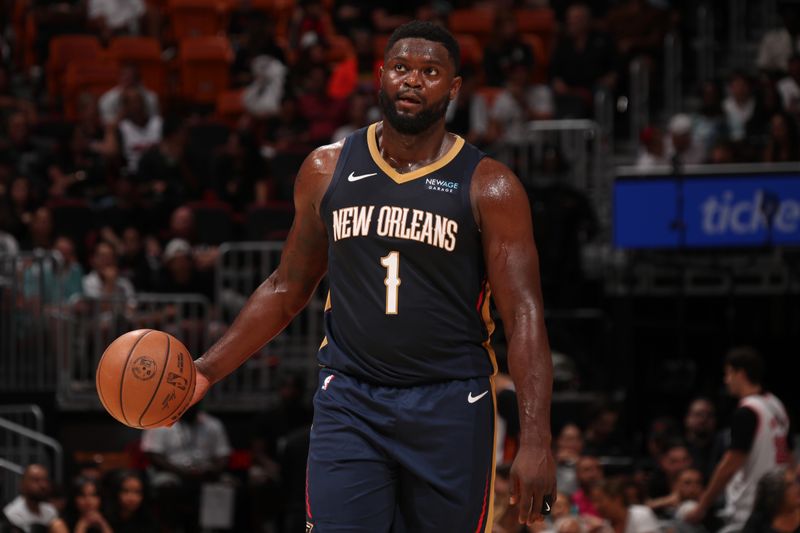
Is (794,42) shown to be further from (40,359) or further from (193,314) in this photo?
(40,359)

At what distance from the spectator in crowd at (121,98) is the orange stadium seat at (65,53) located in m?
1.54

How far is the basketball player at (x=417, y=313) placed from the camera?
17.2ft

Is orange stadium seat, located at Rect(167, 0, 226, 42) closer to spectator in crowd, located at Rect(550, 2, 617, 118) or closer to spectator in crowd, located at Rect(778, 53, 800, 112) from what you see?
spectator in crowd, located at Rect(550, 2, 617, 118)

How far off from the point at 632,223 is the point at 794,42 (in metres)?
4.85

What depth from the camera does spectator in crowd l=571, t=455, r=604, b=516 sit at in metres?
11.4

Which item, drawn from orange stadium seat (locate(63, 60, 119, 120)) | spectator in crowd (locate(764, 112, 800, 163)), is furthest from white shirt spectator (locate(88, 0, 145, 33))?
spectator in crowd (locate(764, 112, 800, 163))

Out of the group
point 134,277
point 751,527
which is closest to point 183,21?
point 134,277

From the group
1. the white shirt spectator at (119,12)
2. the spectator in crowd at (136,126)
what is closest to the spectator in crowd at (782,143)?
the spectator in crowd at (136,126)

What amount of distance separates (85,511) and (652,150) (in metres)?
7.41

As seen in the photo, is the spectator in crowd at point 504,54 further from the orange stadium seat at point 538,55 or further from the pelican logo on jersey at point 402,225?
the pelican logo on jersey at point 402,225

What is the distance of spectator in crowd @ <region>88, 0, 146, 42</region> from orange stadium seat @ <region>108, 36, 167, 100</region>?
59 centimetres

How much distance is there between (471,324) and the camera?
5.41 meters

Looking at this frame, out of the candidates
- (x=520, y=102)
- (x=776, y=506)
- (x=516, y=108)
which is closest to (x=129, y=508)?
(x=776, y=506)

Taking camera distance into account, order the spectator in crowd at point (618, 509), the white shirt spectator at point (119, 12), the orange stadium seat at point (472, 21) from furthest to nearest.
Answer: the white shirt spectator at point (119, 12), the orange stadium seat at point (472, 21), the spectator in crowd at point (618, 509)
